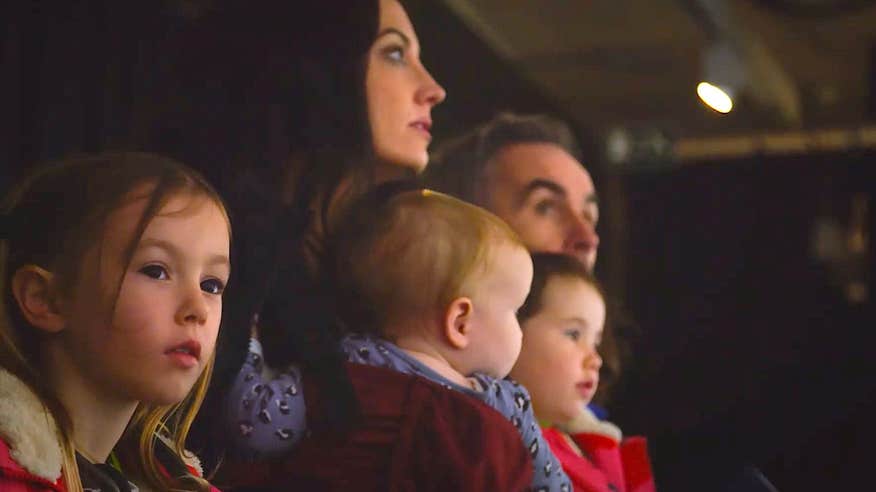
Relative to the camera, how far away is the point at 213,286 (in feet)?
4.18

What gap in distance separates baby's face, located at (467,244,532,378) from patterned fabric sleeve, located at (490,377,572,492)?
0.03 m

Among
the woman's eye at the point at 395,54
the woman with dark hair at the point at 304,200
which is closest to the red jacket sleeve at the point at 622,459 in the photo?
the woman with dark hair at the point at 304,200

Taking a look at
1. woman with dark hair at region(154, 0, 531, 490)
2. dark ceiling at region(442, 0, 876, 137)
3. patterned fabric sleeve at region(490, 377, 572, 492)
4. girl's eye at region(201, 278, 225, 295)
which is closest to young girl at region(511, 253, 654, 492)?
patterned fabric sleeve at region(490, 377, 572, 492)

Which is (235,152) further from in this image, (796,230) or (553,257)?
(796,230)

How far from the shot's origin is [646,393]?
2.04 metres

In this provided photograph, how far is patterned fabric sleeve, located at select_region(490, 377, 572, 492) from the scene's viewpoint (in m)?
1.42

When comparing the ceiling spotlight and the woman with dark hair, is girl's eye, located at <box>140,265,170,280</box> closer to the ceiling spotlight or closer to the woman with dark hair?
the woman with dark hair

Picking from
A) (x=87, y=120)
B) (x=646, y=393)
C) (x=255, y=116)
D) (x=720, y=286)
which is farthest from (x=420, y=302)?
(x=720, y=286)

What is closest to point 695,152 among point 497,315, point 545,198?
point 545,198

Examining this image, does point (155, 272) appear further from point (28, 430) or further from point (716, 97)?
point (716, 97)

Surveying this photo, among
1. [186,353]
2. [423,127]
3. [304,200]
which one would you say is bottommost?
[186,353]

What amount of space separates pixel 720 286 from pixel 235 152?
1193mm

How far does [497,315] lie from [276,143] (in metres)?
0.35

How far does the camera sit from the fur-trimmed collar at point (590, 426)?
5.63 feet
